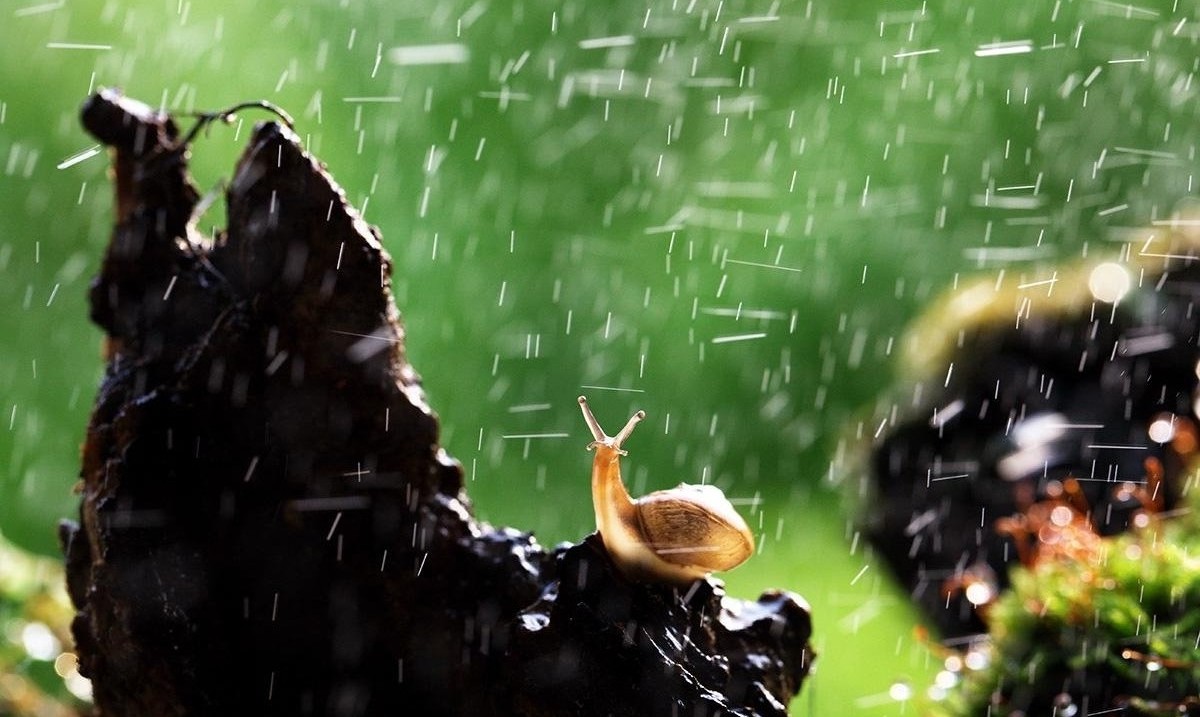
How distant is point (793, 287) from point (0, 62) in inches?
174

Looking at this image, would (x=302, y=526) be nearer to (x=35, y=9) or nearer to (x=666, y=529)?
(x=666, y=529)

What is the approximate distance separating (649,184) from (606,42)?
0.80 metres

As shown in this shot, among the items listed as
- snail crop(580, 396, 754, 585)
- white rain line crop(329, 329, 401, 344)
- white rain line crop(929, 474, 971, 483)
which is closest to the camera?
snail crop(580, 396, 754, 585)

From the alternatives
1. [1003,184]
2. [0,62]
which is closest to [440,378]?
[0,62]

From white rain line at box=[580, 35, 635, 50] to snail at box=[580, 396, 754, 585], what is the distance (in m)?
4.85

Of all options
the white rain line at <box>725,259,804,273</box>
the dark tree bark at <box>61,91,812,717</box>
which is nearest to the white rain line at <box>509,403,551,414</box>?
the white rain line at <box>725,259,804,273</box>

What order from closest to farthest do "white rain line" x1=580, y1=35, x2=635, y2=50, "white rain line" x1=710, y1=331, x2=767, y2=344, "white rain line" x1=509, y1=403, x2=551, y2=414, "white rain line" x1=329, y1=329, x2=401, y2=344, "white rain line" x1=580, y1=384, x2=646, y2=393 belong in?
"white rain line" x1=329, y1=329, x2=401, y2=344, "white rain line" x1=580, y1=35, x2=635, y2=50, "white rain line" x1=710, y1=331, x2=767, y2=344, "white rain line" x1=580, y1=384, x2=646, y2=393, "white rain line" x1=509, y1=403, x2=551, y2=414

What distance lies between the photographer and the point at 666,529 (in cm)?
121

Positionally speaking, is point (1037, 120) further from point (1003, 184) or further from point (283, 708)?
point (283, 708)

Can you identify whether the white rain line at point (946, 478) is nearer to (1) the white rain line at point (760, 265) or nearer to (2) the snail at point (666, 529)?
(2) the snail at point (666, 529)

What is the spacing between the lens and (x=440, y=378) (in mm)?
6215

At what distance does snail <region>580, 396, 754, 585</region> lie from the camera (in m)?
1.20

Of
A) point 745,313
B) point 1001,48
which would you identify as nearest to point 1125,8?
point 1001,48

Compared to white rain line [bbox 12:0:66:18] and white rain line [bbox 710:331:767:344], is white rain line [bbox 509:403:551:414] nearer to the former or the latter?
white rain line [bbox 710:331:767:344]
